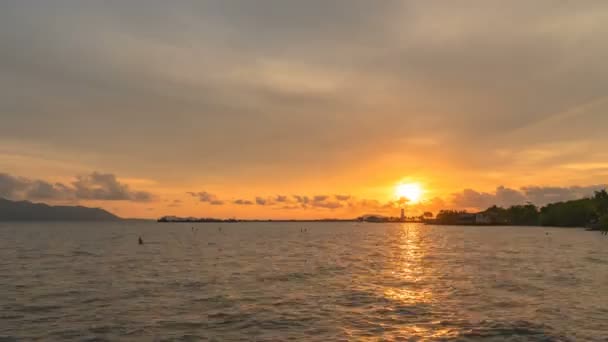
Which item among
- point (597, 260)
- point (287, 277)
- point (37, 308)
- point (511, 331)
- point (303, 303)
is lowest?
point (37, 308)

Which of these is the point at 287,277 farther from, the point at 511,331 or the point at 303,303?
the point at 511,331

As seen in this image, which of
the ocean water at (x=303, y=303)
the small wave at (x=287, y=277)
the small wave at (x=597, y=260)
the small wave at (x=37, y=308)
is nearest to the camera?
the ocean water at (x=303, y=303)

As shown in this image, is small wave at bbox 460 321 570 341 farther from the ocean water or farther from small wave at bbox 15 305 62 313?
small wave at bbox 15 305 62 313

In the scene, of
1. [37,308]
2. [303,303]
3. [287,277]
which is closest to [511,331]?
[303,303]

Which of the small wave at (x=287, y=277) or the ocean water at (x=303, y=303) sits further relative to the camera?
the small wave at (x=287, y=277)

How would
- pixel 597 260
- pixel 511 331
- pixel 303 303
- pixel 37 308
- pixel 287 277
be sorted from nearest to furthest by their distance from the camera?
pixel 511 331 → pixel 37 308 → pixel 303 303 → pixel 287 277 → pixel 597 260

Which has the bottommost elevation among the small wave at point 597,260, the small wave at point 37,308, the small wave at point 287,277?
the small wave at point 37,308

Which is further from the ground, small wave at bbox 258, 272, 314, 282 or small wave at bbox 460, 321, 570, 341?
small wave at bbox 258, 272, 314, 282

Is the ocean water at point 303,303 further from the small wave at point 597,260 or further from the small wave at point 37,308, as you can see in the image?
the small wave at point 597,260

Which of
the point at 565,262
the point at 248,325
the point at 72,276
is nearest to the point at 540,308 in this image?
the point at 248,325

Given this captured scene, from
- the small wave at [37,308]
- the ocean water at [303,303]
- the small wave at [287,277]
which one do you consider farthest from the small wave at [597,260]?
the small wave at [37,308]

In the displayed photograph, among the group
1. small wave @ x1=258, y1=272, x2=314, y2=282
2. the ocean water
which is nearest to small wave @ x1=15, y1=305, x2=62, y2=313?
the ocean water

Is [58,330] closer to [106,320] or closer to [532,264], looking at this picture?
[106,320]

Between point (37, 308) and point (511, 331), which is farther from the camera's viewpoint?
point (37, 308)
